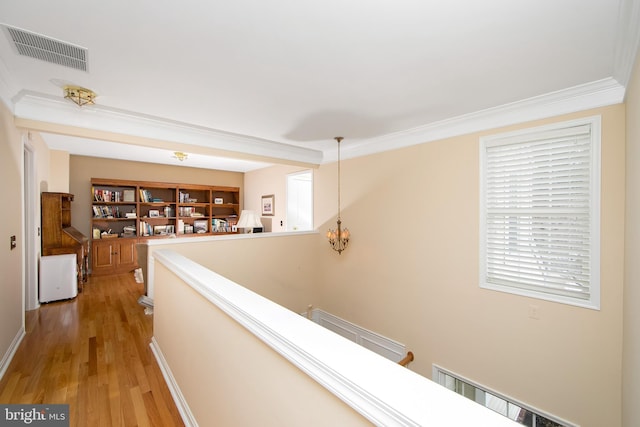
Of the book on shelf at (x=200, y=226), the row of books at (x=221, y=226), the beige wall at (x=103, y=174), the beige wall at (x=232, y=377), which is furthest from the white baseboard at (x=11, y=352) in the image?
the row of books at (x=221, y=226)

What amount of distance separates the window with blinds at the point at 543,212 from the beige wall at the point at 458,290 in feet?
0.24

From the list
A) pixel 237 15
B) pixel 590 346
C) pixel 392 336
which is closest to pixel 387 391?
pixel 237 15

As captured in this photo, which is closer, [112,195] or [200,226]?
[112,195]

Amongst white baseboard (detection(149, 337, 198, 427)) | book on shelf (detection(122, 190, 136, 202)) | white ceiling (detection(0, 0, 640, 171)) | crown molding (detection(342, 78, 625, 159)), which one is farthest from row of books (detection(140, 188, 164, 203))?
crown molding (detection(342, 78, 625, 159))

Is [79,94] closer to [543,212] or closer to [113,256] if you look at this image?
[543,212]

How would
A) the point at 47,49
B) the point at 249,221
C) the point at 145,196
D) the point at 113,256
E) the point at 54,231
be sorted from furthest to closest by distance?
the point at 145,196 → the point at 113,256 → the point at 249,221 → the point at 54,231 → the point at 47,49

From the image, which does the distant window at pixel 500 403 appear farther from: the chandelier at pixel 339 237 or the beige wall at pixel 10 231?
the beige wall at pixel 10 231

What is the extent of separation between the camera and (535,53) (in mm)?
1628

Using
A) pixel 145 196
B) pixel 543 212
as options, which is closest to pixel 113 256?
pixel 145 196

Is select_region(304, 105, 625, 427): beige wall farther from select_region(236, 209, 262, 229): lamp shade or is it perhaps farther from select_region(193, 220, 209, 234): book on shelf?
select_region(193, 220, 209, 234): book on shelf

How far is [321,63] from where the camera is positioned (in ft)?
5.69

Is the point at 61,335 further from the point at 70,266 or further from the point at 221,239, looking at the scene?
the point at 221,239

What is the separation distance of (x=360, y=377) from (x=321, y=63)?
69.6 inches

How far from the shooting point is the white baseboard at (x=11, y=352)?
2.06 m
